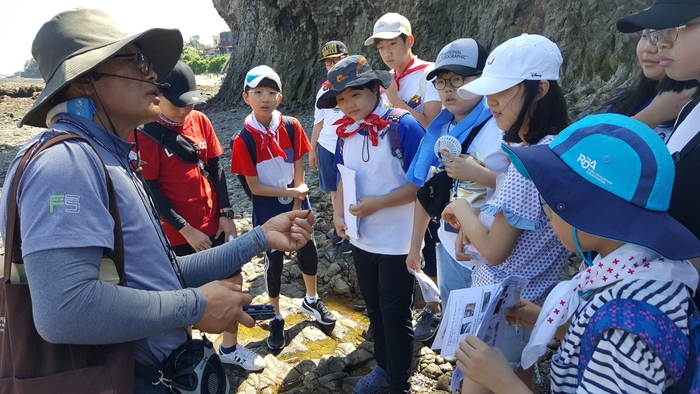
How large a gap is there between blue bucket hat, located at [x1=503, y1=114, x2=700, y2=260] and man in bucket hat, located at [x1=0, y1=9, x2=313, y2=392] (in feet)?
3.60

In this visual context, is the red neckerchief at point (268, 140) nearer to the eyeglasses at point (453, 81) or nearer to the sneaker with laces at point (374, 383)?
the eyeglasses at point (453, 81)

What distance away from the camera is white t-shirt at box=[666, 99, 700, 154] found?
1475 mm

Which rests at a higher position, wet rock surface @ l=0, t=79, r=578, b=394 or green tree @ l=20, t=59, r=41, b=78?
wet rock surface @ l=0, t=79, r=578, b=394

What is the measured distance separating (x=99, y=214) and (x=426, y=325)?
3.02 m

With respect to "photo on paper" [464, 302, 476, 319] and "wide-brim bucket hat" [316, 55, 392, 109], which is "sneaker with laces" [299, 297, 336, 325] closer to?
"wide-brim bucket hat" [316, 55, 392, 109]

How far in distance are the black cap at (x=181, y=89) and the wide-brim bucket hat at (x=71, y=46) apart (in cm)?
146

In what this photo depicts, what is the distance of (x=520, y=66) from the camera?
1977 mm

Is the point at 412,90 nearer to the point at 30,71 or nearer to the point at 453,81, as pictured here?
the point at 453,81

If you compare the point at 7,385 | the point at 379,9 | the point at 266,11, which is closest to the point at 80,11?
the point at 7,385

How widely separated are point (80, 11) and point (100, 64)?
0.71 feet

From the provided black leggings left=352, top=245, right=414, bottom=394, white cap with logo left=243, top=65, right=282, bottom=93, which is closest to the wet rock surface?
black leggings left=352, top=245, right=414, bottom=394

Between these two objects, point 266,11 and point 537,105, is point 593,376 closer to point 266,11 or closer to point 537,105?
point 537,105

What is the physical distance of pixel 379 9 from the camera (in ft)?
49.3

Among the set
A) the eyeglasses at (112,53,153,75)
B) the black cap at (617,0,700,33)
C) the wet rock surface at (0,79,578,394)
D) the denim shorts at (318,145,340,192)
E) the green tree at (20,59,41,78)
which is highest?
the black cap at (617,0,700,33)
